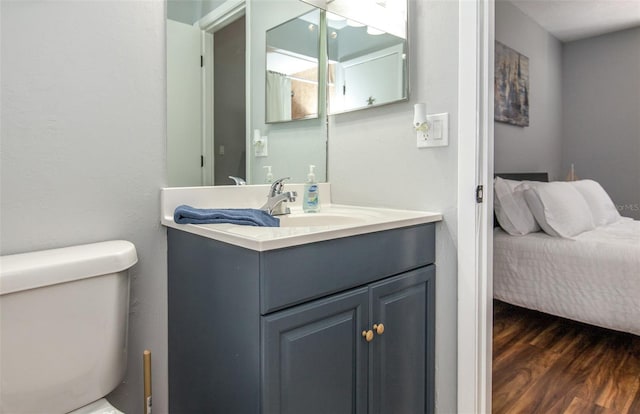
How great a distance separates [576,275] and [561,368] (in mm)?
546

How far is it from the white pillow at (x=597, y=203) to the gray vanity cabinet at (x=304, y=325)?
2250 mm

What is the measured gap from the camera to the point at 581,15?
367cm

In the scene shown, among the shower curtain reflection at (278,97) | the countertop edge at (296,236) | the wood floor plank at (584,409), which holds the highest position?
the shower curtain reflection at (278,97)

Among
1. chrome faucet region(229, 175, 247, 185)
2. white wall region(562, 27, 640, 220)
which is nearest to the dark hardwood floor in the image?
chrome faucet region(229, 175, 247, 185)

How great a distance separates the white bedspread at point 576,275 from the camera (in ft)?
6.87

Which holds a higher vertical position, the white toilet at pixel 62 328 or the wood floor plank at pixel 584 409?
the white toilet at pixel 62 328

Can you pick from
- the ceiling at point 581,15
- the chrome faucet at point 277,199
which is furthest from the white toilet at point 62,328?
the ceiling at point 581,15

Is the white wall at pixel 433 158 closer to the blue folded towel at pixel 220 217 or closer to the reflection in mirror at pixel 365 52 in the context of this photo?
the reflection in mirror at pixel 365 52

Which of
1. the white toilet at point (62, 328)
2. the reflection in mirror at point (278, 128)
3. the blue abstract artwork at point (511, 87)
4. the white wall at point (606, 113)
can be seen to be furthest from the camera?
the white wall at point (606, 113)

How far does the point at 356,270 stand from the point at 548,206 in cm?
203

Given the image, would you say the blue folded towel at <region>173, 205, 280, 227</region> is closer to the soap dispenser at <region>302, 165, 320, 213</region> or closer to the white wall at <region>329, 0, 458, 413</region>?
the soap dispenser at <region>302, 165, 320, 213</region>

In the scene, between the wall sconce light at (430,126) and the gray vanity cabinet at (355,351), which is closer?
the gray vanity cabinet at (355,351)

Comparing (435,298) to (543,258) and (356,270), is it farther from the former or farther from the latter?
(543,258)

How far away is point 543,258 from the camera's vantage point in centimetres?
238
